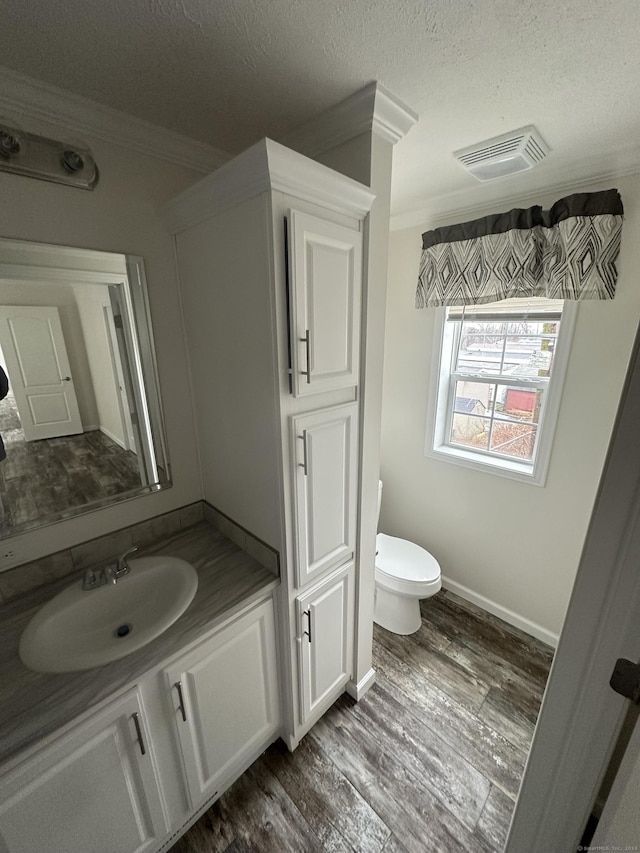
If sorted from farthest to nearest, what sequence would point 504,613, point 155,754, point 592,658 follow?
point 504,613
point 155,754
point 592,658

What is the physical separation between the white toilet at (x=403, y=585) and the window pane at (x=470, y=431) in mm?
715

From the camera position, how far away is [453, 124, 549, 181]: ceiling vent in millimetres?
1257

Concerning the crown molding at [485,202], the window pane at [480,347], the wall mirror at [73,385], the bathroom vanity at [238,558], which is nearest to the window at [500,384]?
the window pane at [480,347]

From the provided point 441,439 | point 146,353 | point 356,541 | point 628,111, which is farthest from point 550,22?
point 441,439

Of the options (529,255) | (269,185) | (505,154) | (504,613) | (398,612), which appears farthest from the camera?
(504,613)

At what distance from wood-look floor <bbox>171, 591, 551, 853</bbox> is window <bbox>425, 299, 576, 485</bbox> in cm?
111

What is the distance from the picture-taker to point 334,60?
904 mm

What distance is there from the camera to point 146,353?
1.32 m

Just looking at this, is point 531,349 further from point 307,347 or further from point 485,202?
point 307,347

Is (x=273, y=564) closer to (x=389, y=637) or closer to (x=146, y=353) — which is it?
(x=146, y=353)

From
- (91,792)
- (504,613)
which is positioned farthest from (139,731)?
(504,613)

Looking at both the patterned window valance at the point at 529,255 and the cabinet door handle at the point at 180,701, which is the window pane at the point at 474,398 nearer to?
the patterned window valance at the point at 529,255

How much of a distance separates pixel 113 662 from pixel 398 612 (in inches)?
61.6

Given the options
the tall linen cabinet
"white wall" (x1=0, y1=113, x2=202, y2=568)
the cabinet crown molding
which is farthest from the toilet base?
the cabinet crown molding
